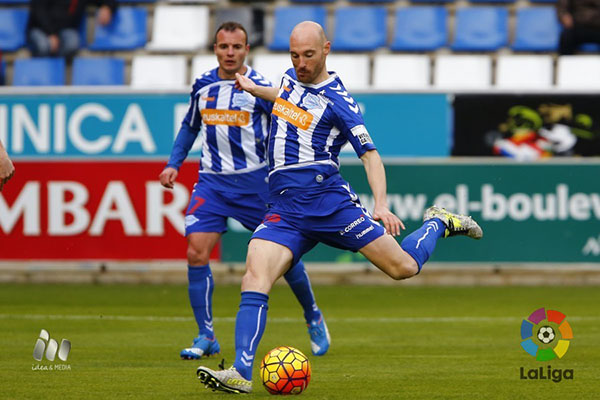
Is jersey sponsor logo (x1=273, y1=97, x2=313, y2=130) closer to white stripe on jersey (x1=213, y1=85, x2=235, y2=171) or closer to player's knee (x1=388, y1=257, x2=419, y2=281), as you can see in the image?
player's knee (x1=388, y1=257, x2=419, y2=281)

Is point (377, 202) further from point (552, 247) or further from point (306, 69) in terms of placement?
point (552, 247)

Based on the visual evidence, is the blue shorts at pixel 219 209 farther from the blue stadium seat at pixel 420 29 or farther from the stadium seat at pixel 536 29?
the stadium seat at pixel 536 29

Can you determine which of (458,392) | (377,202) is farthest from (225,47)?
(458,392)

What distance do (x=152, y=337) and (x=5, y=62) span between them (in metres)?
9.70

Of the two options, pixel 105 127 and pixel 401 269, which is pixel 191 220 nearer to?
pixel 401 269

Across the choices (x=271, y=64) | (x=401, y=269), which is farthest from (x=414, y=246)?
(x=271, y=64)

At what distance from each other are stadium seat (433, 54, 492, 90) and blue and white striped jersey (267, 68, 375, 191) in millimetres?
10012

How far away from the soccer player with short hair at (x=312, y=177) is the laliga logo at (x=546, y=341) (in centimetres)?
111

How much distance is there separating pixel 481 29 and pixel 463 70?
44.1 inches

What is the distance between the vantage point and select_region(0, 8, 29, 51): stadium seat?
18.8m

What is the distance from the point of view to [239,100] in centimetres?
901

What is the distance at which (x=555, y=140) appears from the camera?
1466 centimetres

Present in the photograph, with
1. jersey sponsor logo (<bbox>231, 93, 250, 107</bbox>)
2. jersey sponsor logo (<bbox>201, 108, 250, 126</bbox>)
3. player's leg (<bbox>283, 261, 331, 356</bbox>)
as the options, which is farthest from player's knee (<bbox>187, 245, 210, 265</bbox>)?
jersey sponsor logo (<bbox>231, 93, 250, 107</bbox>)

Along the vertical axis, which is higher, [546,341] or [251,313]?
[251,313]
